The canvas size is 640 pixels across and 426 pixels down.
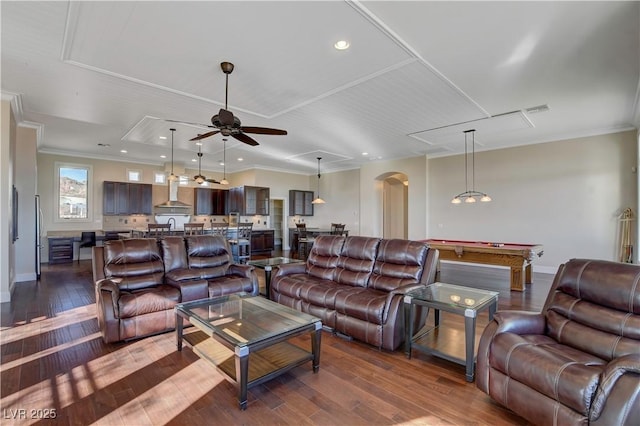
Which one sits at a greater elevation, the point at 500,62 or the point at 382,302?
the point at 500,62

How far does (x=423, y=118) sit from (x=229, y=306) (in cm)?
475

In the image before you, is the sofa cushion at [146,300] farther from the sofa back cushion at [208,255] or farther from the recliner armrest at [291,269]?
the recliner armrest at [291,269]

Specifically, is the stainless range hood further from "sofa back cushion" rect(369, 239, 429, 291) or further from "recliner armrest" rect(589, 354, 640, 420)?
"recliner armrest" rect(589, 354, 640, 420)

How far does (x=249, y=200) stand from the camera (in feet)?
34.5

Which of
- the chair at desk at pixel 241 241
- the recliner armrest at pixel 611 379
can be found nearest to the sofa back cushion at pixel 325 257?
the recliner armrest at pixel 611 379

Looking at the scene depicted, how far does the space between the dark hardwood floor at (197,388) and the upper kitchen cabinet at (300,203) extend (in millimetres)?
8509

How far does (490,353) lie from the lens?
208 centimetres

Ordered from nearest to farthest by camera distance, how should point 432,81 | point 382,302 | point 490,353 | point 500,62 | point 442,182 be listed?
point 490,353, point 382,302, point 500,62, point 432,81, point 442,182

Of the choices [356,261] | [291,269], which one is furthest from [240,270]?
[356,261]

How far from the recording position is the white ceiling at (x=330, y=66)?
280cm

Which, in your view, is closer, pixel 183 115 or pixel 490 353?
pixel 490 353

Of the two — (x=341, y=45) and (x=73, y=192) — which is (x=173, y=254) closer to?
(x=341, y=45)

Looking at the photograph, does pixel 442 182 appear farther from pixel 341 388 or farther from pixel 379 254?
pixel 341 388

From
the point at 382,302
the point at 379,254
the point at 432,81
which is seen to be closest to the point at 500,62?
the point at 432,81
